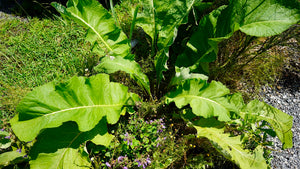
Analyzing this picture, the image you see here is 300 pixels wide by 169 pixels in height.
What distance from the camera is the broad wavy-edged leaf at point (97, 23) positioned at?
204 cm

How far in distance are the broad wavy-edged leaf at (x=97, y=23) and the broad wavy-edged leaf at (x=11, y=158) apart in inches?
53.8

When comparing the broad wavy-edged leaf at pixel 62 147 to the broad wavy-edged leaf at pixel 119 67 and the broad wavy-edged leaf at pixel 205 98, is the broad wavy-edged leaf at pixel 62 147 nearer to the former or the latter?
the broad wavy-edged leaf at pixel 119 67

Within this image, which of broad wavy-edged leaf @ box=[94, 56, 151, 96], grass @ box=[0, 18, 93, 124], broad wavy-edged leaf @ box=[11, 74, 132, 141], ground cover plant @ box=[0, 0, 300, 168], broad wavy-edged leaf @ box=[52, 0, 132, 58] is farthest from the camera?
grass @ box=[0, 18, 93, 124]

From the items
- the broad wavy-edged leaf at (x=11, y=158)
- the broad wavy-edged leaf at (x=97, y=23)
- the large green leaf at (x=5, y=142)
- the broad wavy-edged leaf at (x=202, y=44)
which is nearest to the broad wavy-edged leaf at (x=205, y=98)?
the broad wavy-edged leaf at (x=202, y=44)

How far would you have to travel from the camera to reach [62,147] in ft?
5.92

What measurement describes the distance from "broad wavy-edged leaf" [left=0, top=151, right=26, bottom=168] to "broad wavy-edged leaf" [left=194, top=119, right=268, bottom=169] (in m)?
1.80

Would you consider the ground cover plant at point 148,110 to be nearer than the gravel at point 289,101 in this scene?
Yes

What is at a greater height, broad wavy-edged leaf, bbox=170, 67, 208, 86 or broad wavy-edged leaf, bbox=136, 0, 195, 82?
broad wavy-edged leaf, bbox=136, 0, 195, 82

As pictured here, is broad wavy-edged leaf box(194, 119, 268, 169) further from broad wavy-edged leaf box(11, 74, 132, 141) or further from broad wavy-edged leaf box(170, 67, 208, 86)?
broad wavy-edged leaf box(11, 74, 132, 141)

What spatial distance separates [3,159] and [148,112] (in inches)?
59.6

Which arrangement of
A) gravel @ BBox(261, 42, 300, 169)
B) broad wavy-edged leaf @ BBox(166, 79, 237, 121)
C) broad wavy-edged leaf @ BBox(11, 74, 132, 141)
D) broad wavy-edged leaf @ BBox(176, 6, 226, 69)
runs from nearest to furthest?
broad wavy-edged leaf @ BBox(11, 74, 132, 141) < broad wavy-edged leaf @ BBox(166, 79, 237, 121) < broad wavy-edged leaf @ BBox(176, 6, 226, 69) < gravel @ BBox(261, 42, 300, 169)

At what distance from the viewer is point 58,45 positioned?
2.78m

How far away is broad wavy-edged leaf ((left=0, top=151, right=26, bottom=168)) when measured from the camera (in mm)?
1721

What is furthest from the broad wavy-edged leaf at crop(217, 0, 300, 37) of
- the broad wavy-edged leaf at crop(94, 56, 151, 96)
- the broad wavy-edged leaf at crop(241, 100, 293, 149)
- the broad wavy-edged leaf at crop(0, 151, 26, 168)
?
the broad wavy-edged leaf at crop(0, 151, 26, 168)
